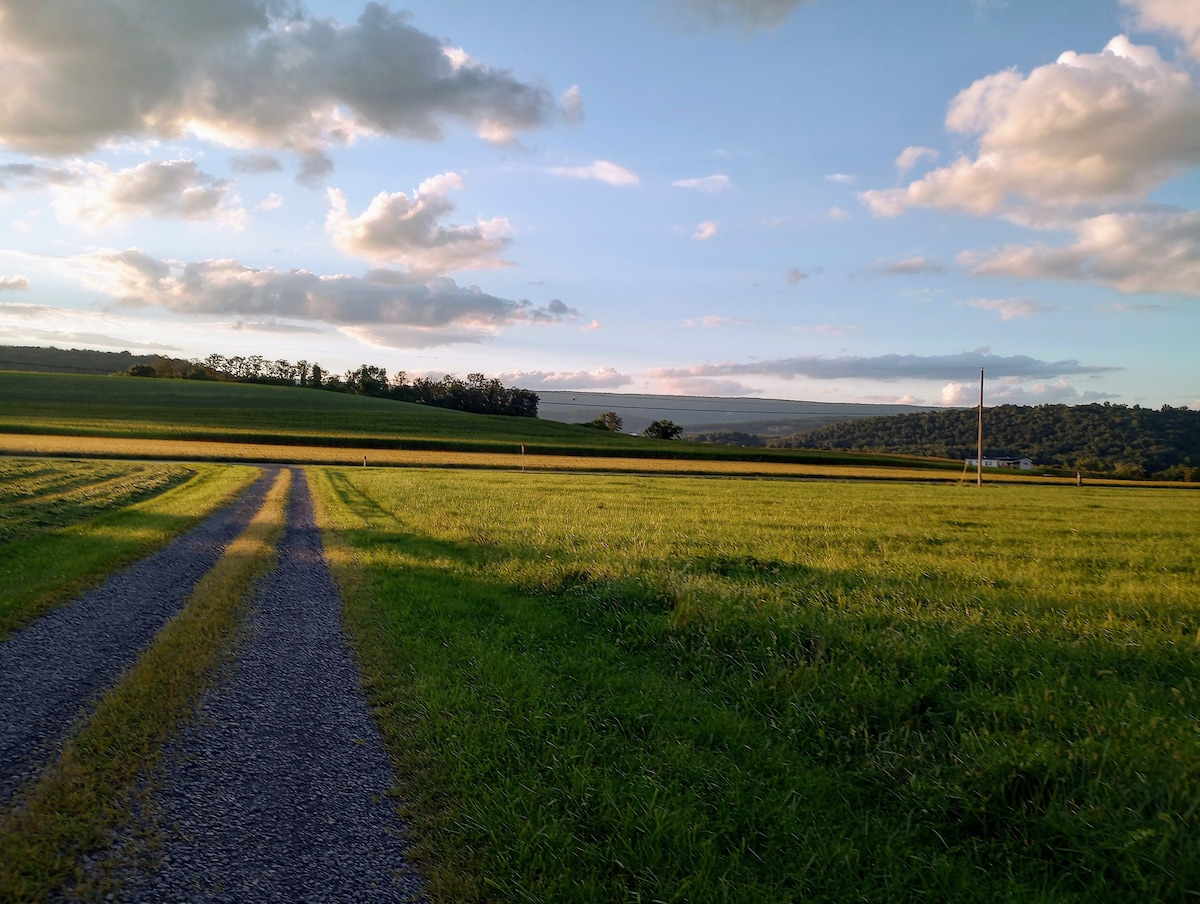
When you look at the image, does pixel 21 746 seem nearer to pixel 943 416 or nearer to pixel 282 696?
pixel 282 696

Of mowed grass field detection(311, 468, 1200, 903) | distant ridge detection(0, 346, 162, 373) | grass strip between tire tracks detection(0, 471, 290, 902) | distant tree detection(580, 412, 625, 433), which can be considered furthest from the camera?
distant ridge detection(0, 346, 162, 373)

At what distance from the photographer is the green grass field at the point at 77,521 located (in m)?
9.59

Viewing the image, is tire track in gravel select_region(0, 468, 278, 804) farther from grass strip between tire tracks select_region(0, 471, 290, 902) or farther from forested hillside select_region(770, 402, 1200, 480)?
forested hillside select_region(770, 402, 1200, 480)

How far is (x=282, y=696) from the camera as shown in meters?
5.99

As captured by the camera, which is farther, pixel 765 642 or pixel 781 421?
pixel 781 421

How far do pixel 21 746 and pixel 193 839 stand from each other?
81.1 inches

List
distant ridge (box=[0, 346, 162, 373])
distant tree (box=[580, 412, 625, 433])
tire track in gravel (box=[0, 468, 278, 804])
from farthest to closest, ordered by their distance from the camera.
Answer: distant ridge (box=[0, 346, 162, 373]) → distant tree (box=[580, 412, 625, 433]) → tire track in gravel (box=[0, 468, 278, 804])

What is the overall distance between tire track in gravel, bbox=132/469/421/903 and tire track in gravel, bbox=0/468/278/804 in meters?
0.93

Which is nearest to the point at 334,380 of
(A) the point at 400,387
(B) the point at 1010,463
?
(A) the point at 400,387

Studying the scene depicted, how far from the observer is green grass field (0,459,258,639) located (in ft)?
31.5

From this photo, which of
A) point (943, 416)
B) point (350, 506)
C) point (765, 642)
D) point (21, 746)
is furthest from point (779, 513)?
Answer: point (943, 416)

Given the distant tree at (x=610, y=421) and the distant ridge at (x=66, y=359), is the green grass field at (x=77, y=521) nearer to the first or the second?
the distant tree at (x=610, y=421)

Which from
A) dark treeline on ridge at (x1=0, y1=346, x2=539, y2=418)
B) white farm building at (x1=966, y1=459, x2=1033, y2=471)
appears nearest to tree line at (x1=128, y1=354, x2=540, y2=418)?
dark treeline on ridge at (x1=0, y1=346, x2=539, y2=418)

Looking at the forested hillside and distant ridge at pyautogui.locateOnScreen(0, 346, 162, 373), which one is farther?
distant ridge at pyautogui.locateOnScreen(0, 346, 162, 373)
